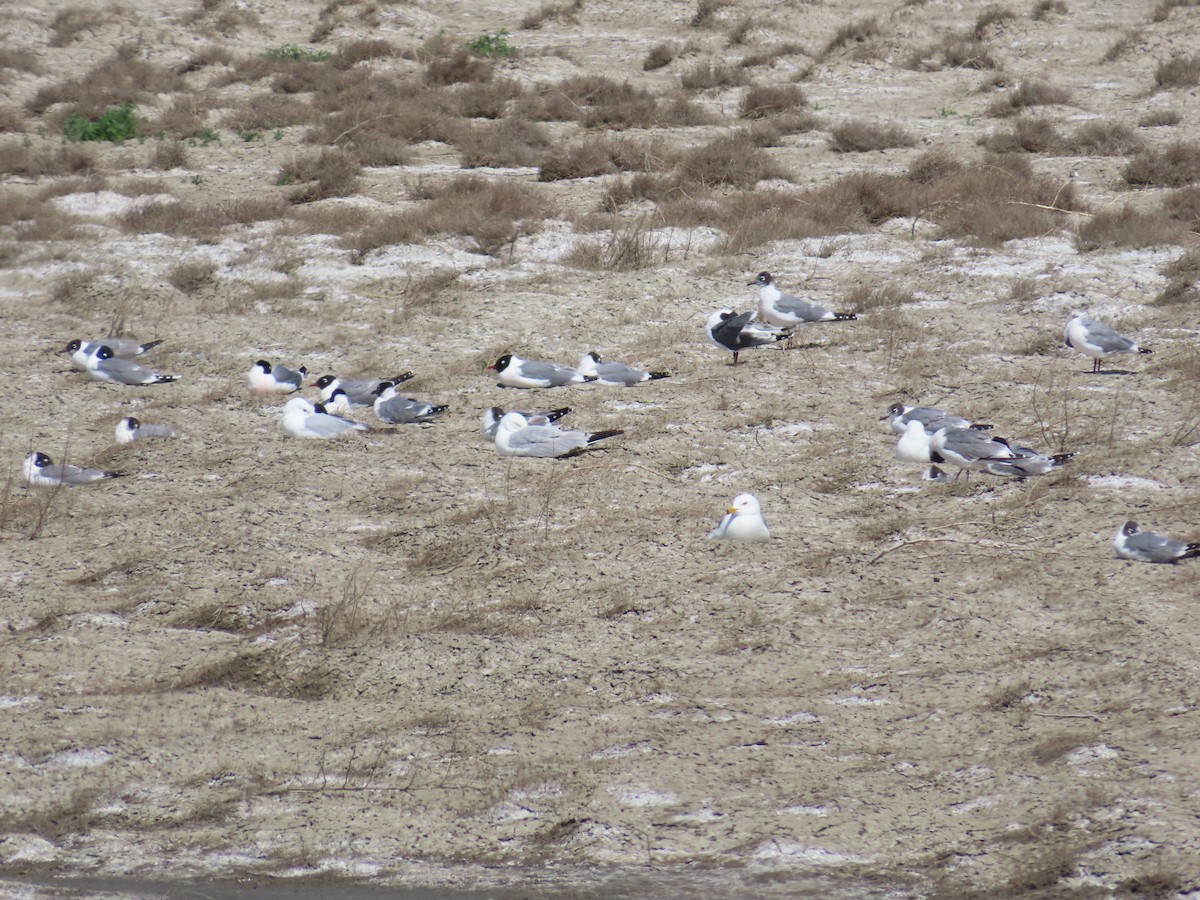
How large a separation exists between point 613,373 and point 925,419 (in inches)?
113

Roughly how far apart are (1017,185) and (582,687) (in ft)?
36.7

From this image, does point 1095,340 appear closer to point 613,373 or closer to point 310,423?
point 613,373

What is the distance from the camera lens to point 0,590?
24.4 feet

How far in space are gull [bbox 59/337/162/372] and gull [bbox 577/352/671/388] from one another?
4.28 meters

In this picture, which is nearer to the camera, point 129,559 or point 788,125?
point 129,559

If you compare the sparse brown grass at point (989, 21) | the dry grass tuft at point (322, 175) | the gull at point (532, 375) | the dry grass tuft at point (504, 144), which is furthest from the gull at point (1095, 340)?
the sparse brown grass at point (989, 21)

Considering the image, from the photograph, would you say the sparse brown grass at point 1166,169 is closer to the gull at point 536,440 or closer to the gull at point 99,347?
the gull at point 536,440

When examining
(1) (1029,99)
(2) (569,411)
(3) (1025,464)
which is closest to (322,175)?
(2) (569,411)

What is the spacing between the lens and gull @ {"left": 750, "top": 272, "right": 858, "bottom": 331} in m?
11.9

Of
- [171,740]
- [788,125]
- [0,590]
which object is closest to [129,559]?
[0,590]

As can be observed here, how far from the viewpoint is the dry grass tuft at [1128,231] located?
13375 millimetres

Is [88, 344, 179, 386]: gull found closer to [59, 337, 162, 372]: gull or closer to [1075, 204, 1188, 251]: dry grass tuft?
[59, 337, 162, 372]: gull

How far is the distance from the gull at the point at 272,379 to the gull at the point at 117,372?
0.97 meters

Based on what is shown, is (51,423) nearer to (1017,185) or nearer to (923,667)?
(923,667)
